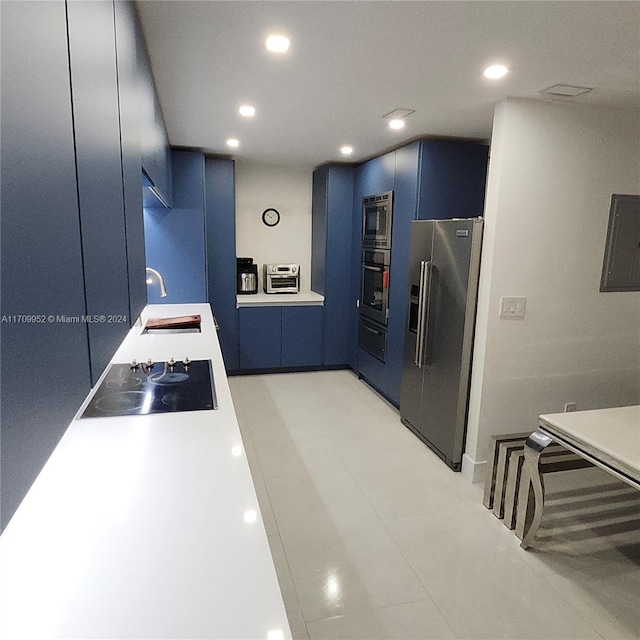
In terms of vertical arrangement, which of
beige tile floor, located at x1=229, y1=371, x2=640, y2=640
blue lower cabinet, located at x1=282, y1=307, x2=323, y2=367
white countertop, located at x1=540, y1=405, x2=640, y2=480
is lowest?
beige tile floor, located at x1=229, y1=371, x2=640, y2=640

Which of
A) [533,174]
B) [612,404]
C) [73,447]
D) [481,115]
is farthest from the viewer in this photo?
[612,404]

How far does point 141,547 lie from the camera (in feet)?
3.00

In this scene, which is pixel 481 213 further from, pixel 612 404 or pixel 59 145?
pixel 59 145

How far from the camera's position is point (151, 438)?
56.4 inches

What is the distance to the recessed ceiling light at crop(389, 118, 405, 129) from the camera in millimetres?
3014

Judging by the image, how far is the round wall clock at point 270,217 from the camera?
5.26 meters

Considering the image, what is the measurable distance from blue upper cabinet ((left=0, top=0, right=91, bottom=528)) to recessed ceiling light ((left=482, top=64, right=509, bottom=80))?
1.93m

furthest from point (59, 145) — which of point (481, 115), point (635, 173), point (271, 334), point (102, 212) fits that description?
point (271, 334)

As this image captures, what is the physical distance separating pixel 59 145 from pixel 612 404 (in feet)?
11.8

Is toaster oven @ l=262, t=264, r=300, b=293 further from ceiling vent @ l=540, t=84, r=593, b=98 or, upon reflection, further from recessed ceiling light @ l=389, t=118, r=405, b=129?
ceiling vent @ l=540, t=84, r=593, b=98

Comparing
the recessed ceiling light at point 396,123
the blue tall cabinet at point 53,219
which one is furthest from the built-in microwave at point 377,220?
the blue tall cabinet at point 53,219

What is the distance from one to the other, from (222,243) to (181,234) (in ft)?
1.66

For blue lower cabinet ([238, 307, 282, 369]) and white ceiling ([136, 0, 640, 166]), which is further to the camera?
blue lower cabinet ([238, 307, 282, 369])

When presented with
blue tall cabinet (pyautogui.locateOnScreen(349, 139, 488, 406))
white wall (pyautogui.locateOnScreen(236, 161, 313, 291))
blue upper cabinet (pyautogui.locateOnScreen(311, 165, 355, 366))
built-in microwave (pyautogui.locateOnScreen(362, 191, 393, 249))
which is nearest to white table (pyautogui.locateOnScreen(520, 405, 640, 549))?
blue tall cabinet (pyautogui.locateOnScreen(349, 139, 488, 406))
